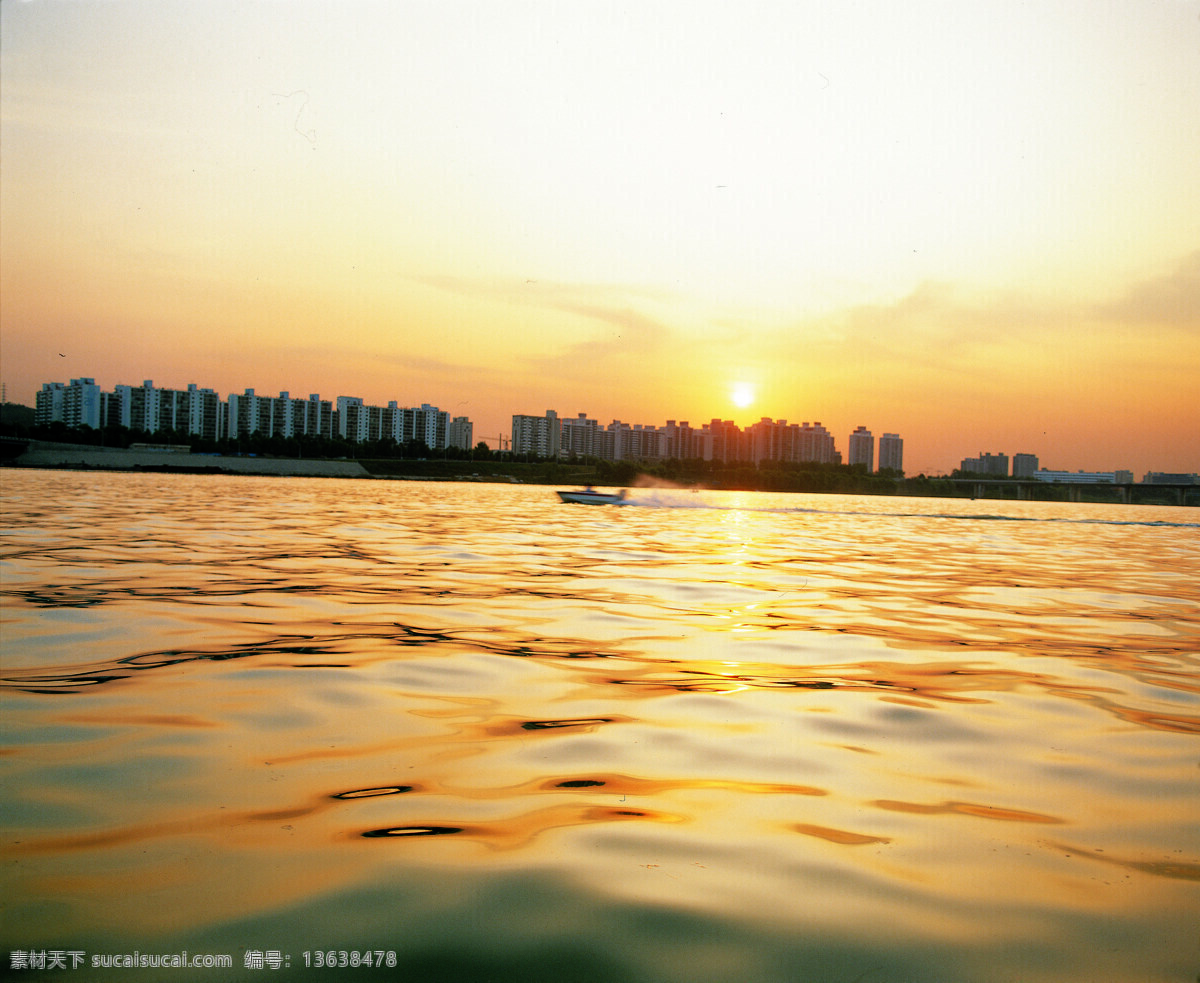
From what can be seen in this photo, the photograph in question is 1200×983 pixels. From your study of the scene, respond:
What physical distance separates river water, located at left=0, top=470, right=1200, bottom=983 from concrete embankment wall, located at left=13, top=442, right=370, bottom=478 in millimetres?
118771

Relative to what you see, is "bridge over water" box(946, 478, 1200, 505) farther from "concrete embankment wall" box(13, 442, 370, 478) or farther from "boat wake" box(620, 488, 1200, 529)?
"concrete embankment wall" box(13, 442, 370, 478)

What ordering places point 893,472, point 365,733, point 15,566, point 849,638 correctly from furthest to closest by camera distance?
1. point 893,472
2. point 15,566
3. point 849,638
4. point 365,733

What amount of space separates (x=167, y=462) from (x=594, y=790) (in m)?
130

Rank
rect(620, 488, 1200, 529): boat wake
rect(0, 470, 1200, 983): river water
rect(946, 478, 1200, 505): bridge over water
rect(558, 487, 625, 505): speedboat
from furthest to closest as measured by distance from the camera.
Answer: rect(946, 478, 1200, 505): bridge over water
rect(620, 488, 1200, 529): boat wake
rect(558, 487, 625, 505): speedboat
rect(0, 470, 1200, 983): river water

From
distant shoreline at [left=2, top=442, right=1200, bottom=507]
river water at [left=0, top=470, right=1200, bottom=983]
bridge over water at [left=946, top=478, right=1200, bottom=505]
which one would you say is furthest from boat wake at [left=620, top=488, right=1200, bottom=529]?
bridge over water at [left=946, top=478, right=1200, bottom=505]

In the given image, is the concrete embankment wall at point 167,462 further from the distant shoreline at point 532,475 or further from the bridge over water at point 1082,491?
the bridge over water at point 1082,491

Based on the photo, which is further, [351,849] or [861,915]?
[351,849]

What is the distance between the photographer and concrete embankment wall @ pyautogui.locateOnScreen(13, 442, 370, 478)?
362ft

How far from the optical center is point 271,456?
471ft

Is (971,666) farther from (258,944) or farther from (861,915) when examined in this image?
(258,944)

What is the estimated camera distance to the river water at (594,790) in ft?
9.46

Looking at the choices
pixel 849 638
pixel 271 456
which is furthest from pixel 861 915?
pixel 271 456

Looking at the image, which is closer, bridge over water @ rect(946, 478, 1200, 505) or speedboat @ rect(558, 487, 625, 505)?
speedboat @ rect(558, 487, 625, 505)

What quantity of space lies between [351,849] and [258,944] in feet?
2.25
